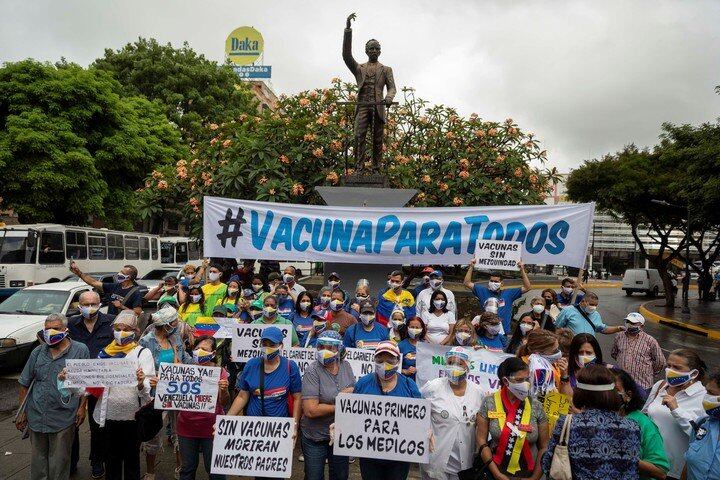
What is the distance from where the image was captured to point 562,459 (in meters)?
3.44

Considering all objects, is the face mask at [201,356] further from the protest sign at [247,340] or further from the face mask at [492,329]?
the face mask at [492,329]

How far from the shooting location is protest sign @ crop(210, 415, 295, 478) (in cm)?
451

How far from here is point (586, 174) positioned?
31156 millimetres

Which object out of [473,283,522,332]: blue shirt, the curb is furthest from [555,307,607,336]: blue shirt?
the curb

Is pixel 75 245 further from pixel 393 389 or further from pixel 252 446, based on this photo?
pixel 393 389

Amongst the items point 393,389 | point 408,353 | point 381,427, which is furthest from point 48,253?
point 381,427

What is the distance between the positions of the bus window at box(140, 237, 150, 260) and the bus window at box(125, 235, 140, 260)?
0.44 metres

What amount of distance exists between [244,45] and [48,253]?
55.3 meters

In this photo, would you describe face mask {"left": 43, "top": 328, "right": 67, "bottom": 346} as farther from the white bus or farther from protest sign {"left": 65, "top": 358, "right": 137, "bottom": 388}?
the white bus

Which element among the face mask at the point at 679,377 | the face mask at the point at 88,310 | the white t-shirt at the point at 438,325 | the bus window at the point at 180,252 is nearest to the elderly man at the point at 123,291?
the face mask at the point at 88,310

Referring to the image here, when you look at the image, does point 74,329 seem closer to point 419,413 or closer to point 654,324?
point 419,413

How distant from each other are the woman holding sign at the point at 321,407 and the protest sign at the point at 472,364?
1117 millimetres

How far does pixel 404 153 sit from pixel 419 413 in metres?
13.4

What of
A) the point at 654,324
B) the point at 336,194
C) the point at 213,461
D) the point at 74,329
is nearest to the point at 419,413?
the point at 213,461
